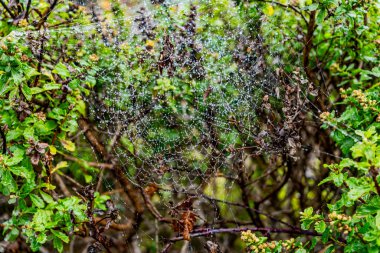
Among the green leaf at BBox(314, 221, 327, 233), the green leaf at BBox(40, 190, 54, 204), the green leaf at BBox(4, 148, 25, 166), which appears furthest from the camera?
the green leaf at BBox(40, 190, 54, 204)

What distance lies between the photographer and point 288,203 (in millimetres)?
3549

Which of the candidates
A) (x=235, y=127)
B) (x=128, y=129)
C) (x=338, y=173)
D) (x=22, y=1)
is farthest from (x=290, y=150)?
(x=22, y=1)

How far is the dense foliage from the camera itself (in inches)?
81.9

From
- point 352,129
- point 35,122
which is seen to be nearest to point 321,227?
point 352,129

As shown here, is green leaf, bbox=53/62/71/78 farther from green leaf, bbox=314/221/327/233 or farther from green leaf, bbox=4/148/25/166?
green leaf, bbox=314/221/327/233

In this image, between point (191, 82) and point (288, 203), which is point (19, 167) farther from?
point (288, 203)

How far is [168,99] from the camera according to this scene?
2545 mm

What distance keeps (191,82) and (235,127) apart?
385 millimetres

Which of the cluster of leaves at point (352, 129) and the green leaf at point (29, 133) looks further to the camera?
the green leaf at point (29, 133)

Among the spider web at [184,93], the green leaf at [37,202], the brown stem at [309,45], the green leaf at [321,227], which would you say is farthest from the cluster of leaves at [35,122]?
the brown stem at [309,45]

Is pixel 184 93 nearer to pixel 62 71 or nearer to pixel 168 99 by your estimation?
pixel 168 99

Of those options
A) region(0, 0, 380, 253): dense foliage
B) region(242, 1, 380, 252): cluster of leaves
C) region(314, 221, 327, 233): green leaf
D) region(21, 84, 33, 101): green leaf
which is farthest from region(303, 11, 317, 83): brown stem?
region(21, 84, 33, 101): green leaf

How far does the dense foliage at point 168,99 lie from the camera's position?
2080mm

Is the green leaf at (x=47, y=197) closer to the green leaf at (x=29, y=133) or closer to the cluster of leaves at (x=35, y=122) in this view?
the cluster of leaves at (x=35, y=122)
